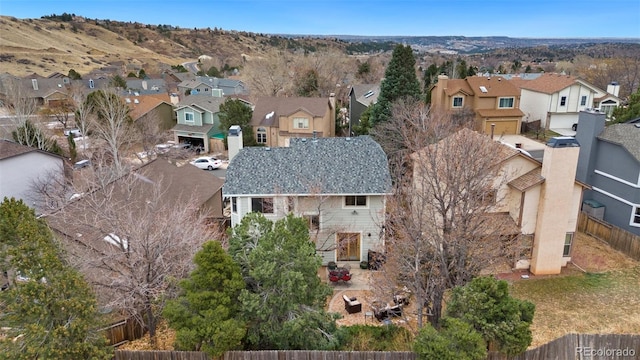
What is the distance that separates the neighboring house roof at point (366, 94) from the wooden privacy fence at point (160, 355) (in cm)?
3797

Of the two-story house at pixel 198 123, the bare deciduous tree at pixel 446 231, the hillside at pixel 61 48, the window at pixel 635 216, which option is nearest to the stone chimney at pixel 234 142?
the bare deciduous tree at pixel 446 231

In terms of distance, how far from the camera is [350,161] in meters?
22.0

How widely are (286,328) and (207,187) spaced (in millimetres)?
14803

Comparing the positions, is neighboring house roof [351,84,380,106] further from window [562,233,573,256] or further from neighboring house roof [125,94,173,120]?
window [562,233,573,256]

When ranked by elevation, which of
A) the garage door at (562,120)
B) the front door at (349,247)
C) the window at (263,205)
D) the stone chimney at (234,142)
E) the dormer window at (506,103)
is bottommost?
the front door at (349,247)

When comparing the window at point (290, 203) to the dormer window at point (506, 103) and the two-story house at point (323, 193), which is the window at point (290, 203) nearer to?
the two-story house at point (323, 193)

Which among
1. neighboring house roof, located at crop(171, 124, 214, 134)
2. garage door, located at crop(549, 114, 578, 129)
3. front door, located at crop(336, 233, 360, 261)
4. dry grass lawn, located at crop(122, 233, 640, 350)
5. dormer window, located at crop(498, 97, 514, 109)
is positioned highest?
dormer window, located at crop(498, 97, 514, 109)

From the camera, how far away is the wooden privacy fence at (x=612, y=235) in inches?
848

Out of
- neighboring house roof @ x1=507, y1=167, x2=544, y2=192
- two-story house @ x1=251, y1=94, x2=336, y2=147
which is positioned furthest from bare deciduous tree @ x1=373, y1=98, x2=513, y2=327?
two-story house @ x1=251, y1=94, x2=336, y2=147

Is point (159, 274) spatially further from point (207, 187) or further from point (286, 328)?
point (207, 187)

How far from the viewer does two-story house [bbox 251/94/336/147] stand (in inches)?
1645

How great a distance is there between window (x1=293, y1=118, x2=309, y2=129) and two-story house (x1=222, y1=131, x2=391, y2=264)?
1983 cm

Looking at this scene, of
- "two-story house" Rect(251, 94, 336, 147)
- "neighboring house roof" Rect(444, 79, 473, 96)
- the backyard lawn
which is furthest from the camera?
"neighboring house roof" Rect(444, 79, 473, 96)

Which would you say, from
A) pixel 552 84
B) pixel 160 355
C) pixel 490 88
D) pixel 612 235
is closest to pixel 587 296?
pixel 612 235
